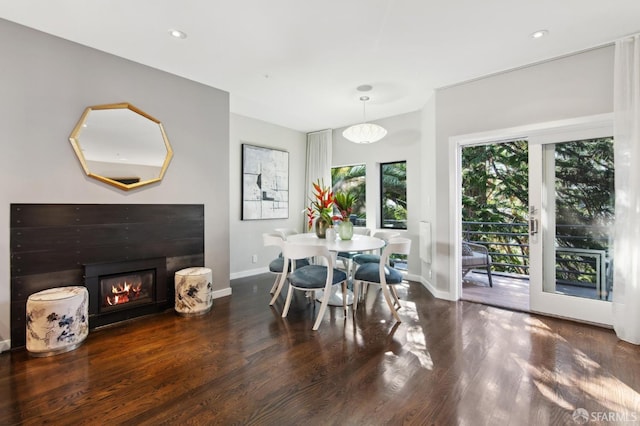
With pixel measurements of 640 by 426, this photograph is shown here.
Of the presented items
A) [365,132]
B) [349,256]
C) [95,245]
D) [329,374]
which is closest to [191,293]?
[95,245]

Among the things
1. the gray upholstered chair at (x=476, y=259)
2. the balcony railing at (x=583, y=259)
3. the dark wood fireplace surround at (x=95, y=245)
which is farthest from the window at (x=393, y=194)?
the dark wood fireplace surround at (x=95, y=245)

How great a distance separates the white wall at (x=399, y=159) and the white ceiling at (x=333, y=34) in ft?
3.67

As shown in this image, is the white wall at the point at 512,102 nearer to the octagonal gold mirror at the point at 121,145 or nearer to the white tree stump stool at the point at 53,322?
the octagonal gold mirror at the point at 121,145

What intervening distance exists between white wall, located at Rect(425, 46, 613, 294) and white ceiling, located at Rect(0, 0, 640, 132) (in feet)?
0.51

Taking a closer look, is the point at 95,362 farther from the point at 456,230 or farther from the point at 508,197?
the point at 508,197

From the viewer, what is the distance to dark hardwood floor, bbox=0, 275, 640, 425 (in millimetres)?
1698

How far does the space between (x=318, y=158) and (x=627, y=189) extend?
4.38m

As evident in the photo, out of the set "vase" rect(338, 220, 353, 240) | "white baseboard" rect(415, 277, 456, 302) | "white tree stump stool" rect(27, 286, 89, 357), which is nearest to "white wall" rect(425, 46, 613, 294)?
"white baseboard" rect(415, 277, 456, 302)

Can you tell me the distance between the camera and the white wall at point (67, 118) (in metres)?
2.47

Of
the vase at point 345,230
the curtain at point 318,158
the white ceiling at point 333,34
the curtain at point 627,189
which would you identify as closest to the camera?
the white ceiling at point 333,34

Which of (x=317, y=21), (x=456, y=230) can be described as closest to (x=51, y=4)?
(x=317, y=21)

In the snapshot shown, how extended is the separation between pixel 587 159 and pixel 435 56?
191cm

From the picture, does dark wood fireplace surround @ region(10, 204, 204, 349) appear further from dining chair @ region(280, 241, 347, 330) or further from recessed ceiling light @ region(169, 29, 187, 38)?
recessed ceiling light @ region(169, 29, 187, 38)

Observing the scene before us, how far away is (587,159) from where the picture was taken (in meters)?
3.03
